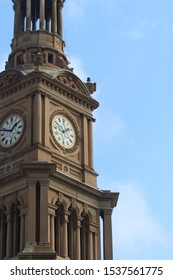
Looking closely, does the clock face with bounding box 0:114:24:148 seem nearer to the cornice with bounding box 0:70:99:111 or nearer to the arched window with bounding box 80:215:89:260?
the cornice with bounding box 0:70:99:111

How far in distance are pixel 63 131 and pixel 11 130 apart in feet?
10.6

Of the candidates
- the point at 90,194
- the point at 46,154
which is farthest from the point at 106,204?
the point at 46,154

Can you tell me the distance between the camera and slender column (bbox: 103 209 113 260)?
5303 cm

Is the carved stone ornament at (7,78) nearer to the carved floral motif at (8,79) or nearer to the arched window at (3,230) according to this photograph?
the carved floral motif at (8,79)

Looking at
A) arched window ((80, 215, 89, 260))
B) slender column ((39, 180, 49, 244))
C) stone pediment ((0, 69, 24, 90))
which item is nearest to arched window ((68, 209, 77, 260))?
arched window ((80, 215, 89, 260))

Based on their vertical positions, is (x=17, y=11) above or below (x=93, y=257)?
above

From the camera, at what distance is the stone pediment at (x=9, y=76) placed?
55.6m

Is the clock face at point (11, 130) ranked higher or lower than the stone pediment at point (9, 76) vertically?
lower

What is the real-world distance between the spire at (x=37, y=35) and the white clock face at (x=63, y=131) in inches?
142

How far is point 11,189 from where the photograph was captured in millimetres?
51938

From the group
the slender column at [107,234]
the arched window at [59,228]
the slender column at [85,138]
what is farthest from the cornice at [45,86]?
the arched window at [59,228]
